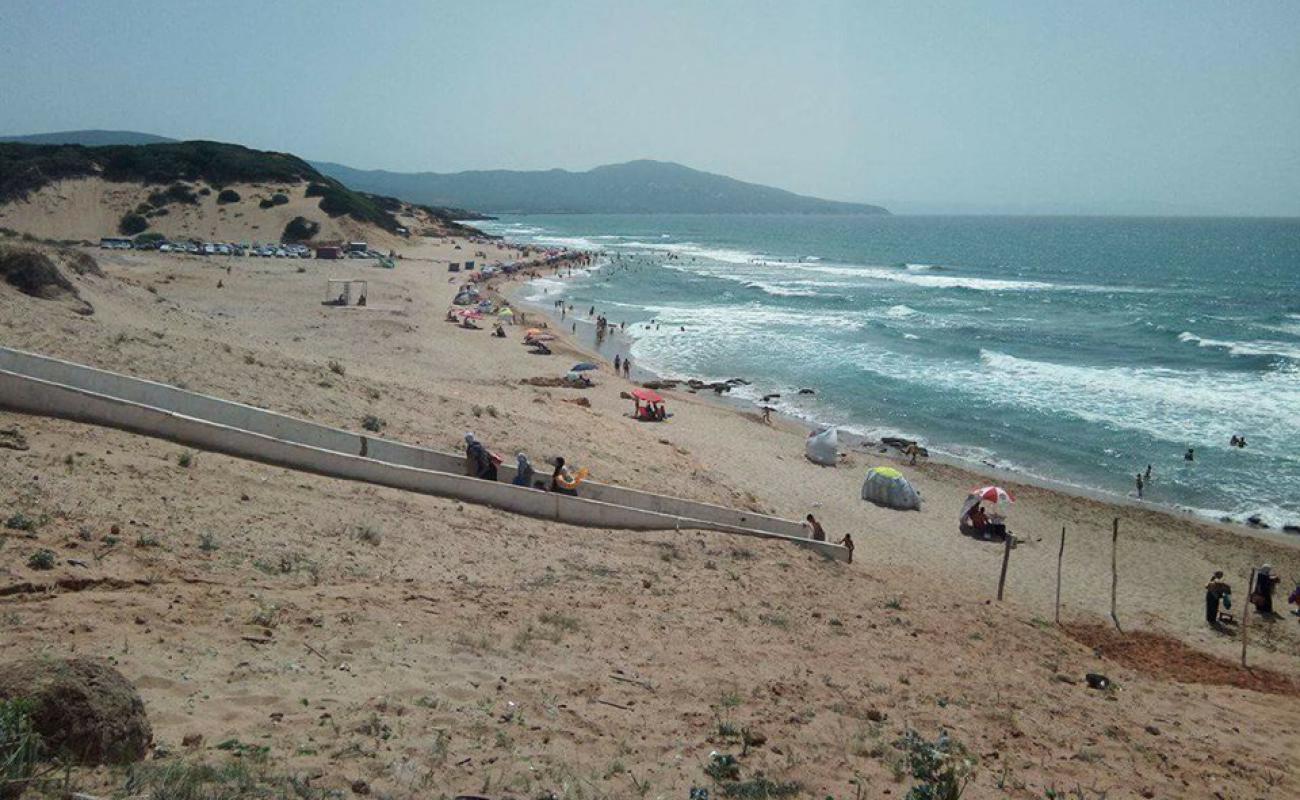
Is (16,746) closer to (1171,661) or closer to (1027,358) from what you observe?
(1171,661)

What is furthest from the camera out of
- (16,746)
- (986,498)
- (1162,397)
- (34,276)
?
(1162,397)

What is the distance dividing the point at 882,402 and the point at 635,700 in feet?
84.1

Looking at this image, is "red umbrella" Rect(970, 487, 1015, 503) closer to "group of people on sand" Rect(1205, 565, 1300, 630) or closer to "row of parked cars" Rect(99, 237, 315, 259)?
"group of people on sand" Rect(1205, 565, 1300, 630)

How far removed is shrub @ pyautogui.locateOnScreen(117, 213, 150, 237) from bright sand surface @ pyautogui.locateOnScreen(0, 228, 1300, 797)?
174 feet

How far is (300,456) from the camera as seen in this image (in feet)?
36.4

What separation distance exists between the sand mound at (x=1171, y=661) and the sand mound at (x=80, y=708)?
11.5 m

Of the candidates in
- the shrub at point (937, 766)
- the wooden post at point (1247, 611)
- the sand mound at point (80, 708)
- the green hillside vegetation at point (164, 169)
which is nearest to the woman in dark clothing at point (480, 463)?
the shrub at point (937, 766)

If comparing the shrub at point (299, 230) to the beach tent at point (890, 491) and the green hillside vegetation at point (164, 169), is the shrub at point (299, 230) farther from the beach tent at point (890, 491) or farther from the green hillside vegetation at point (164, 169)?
the beach tent at point (890, 491)

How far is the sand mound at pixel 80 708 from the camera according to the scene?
4.39 meters

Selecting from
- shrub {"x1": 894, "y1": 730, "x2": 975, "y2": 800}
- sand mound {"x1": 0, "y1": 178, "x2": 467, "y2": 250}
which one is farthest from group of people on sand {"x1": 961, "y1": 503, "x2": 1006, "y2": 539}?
sand mound {"x1": 0, "y1": 178, "x2": 467, "y2": 250}

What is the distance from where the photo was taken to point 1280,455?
24938mm

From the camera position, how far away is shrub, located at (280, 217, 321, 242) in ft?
216

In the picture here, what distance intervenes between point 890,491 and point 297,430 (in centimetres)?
1310

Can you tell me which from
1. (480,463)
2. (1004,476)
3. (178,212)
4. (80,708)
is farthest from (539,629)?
(178,212)
